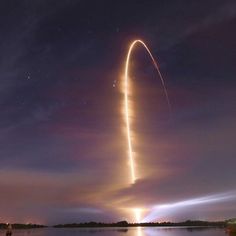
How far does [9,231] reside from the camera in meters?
128

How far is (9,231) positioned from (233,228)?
69386mm

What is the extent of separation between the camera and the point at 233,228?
434 ft
